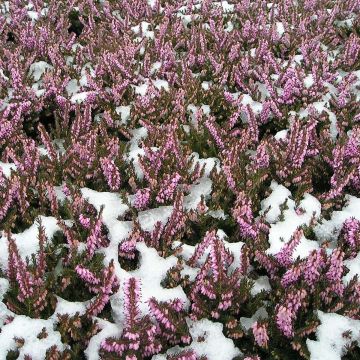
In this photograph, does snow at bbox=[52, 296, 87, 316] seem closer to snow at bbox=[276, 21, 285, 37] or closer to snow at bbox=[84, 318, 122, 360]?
snow at bbox=[84, 318, 122, 360]

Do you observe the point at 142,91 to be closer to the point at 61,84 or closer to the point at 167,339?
the point at 61,84

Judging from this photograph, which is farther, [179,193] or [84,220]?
[179,193]

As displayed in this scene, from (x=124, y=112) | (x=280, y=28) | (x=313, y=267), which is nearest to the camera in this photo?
(x=313, y=267)

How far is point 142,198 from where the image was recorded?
3.91m

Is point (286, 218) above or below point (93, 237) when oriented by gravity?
above

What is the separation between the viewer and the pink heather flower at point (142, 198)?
3898mm

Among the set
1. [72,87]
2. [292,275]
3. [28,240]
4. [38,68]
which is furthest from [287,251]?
[38,68]

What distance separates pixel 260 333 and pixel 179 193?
1332mm

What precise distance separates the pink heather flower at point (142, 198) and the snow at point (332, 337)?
170cm

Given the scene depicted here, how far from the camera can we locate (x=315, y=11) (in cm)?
742

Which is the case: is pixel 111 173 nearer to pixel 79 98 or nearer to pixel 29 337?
pixel 29 337

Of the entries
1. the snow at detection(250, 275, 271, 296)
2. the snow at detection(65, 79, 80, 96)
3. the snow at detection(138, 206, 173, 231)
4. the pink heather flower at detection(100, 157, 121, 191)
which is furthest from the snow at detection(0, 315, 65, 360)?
the snow at detection(65, 79, 80, 96)

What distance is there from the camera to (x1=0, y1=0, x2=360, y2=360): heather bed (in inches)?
122

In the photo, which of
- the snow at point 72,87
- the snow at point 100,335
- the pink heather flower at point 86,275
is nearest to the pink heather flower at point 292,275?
the snow at point 100,335
